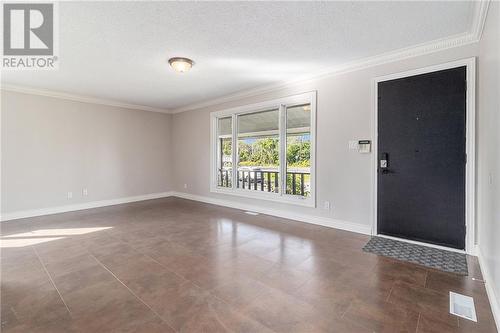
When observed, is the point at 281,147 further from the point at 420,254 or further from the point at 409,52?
the point at 420,254

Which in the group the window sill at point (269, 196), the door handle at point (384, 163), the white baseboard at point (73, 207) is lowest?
the white baseboard at point (73, 207)

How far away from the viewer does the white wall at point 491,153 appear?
177 centimetres

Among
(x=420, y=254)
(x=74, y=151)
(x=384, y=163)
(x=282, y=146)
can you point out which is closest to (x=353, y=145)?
(x=384, y=163)

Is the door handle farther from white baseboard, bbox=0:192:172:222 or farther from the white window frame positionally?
white baseboard, bbox=0:192:172:222

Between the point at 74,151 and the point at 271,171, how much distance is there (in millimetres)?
4343

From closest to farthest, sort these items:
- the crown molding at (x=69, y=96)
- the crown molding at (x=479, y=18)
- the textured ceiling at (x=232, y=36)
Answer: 1. the crown molding at (x=479, y=18)
2. the textured ceiling at (x=232, y=36)
3. the crown molding at (x=69, y=96)

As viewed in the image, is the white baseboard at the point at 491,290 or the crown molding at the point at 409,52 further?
the crown molding at the point at 409,52

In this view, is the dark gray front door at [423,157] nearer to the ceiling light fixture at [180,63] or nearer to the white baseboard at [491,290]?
the white baseboard at [491,290]

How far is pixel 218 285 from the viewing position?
7.21 feet

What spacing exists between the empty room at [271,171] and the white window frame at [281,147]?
0.04 meters

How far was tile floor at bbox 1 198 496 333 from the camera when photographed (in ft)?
5.59

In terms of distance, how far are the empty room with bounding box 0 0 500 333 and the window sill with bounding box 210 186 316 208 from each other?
4cm

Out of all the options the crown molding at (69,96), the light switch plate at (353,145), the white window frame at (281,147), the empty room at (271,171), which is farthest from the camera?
the crown molding at (69,96)

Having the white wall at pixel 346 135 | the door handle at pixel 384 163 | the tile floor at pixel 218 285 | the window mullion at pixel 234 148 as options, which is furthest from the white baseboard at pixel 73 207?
the door handle at pixel 384 163
